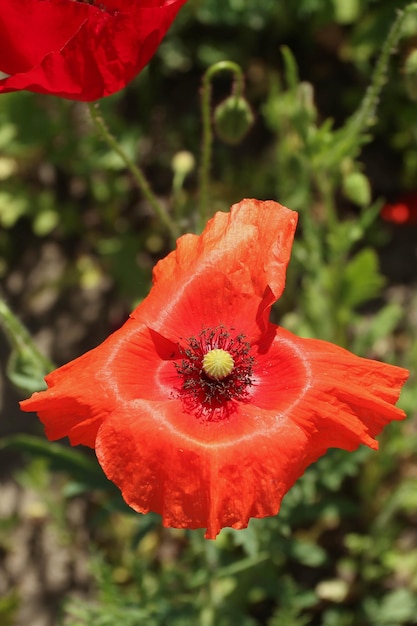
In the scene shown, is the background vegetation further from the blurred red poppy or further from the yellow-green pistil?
the yellow-green pistil

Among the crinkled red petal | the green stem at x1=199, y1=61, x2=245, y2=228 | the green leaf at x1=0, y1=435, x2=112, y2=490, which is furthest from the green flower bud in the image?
the green leaf at x1=0, y1=435, x2=112, y2=490

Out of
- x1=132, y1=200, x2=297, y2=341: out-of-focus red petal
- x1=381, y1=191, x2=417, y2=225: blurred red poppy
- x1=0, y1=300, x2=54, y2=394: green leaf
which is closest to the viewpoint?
x1=132, y1=200, x2=297, y2=341: out-of-focus red petal

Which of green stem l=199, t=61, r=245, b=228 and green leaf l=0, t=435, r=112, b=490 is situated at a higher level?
green stem l=199, t=61, r=245, b=228

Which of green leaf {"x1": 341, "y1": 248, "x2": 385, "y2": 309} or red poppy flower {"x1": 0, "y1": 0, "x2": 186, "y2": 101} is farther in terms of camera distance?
green leaf {"x1": 341, "y1": 248, "x2": 385, "y2": 309}

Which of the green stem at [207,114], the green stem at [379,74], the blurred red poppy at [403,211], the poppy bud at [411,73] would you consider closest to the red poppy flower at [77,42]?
the green stem at [207,114]

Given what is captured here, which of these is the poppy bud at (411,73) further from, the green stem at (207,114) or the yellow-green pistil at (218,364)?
the yellow-green pistil at (218,364)

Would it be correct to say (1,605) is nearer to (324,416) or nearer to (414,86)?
(324,416)
